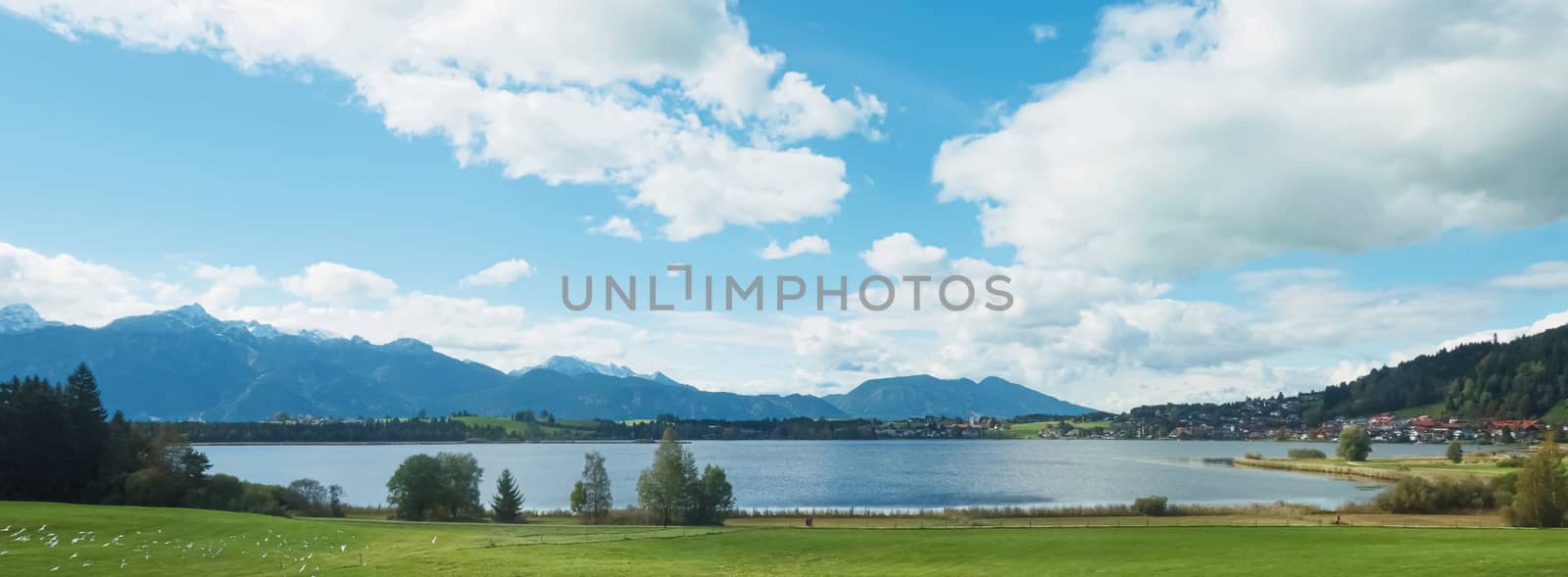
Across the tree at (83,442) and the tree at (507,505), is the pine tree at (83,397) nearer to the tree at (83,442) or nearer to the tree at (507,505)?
the tree at (83,442)

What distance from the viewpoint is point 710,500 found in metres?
66.8

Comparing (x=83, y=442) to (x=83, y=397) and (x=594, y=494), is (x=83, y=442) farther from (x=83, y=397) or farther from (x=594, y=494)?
(x=594, y=494)

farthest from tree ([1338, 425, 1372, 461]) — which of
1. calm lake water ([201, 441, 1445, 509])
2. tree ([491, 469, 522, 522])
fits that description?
tree ([491, 469, 522, 522])

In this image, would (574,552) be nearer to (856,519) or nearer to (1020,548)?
(1020,548)

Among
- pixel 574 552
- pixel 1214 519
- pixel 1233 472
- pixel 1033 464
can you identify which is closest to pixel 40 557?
pixel 574 552

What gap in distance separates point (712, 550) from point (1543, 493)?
179 feet

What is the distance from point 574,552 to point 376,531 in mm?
14670

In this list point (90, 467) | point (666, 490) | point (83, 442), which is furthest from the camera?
point (83, 442)

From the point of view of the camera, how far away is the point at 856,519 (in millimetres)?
68375

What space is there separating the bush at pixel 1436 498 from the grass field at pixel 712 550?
28.9 metres

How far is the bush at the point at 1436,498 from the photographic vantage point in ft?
229

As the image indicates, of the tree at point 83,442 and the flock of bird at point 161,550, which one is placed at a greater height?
the tree at point 83,442

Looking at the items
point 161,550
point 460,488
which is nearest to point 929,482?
point 460,488

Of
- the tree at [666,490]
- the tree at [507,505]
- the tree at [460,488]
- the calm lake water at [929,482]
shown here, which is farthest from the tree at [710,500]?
the calm lake water at [929,482]
